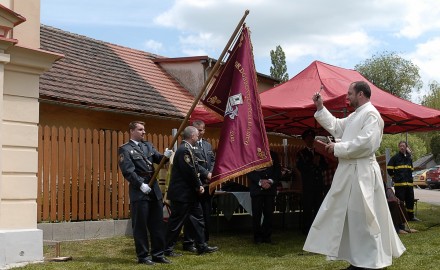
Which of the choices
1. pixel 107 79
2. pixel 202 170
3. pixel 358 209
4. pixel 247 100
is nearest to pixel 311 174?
pixel 202 170

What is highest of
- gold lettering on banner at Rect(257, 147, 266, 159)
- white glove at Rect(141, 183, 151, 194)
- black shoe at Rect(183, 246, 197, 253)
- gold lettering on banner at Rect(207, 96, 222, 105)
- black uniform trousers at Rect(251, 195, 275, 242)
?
gold lettering on banner at Rect(207, 96, 222, 105)

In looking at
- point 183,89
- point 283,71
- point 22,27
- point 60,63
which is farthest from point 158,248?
point 283,71

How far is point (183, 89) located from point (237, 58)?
11755mm

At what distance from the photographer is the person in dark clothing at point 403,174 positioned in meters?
14.2

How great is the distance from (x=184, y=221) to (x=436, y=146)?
6222 cm

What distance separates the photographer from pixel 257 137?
27.1 feet

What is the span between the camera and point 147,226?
26.8 ft

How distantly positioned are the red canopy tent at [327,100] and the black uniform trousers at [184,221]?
2612mm

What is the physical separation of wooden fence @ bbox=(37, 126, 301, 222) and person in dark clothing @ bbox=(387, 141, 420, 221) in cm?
617

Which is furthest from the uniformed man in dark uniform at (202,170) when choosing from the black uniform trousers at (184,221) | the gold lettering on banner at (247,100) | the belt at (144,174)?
the gold lettering on banner at (247,100)

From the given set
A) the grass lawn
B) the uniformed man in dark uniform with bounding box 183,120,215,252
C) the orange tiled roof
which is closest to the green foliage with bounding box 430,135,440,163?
the orange tiled roof

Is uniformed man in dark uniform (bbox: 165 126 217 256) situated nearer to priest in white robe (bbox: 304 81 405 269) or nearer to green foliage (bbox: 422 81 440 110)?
priest in white robe (bbox: 304 81 405 269)

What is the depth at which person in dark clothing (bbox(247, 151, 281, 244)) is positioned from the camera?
409 inches

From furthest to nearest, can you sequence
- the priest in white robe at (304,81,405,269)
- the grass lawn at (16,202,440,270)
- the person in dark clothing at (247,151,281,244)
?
1. the person in dark clothing at (247,151,281,244)
2. the grass lawn at (16,202,440,270)
3. the priest in white robe at (304,81,405,269)
